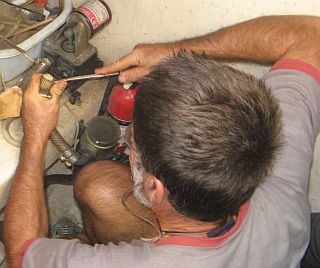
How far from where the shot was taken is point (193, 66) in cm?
84

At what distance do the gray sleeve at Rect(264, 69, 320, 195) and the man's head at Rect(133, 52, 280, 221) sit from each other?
22 cm

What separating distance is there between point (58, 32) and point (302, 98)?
76 centimetres

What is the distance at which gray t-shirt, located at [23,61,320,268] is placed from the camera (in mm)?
866

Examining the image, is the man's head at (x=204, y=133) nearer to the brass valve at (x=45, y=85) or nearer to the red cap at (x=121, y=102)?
the brass valve at (x=45, y=85)

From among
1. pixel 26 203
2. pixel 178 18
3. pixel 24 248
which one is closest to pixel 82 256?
pixel 24 248

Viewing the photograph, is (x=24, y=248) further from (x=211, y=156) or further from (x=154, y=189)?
(x=211, y=156)

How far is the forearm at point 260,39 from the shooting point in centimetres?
122

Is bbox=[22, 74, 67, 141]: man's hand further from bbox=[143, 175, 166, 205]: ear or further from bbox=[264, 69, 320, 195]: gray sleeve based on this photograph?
bbox=[264, 69, 320, 195]: gray sleeve

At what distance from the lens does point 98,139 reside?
1.44m

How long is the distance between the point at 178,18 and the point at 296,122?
555 mm

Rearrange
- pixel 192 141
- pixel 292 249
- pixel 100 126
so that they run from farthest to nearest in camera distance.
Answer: pixel 100 126, pixel 292 249, pixel 192 141

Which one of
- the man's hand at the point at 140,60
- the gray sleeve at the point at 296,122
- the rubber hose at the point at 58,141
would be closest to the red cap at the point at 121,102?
the man's hand at the point at 140,60

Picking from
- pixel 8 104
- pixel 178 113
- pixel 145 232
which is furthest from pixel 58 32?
pixel 178 113

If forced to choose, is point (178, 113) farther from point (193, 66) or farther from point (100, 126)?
point (100, 126)
